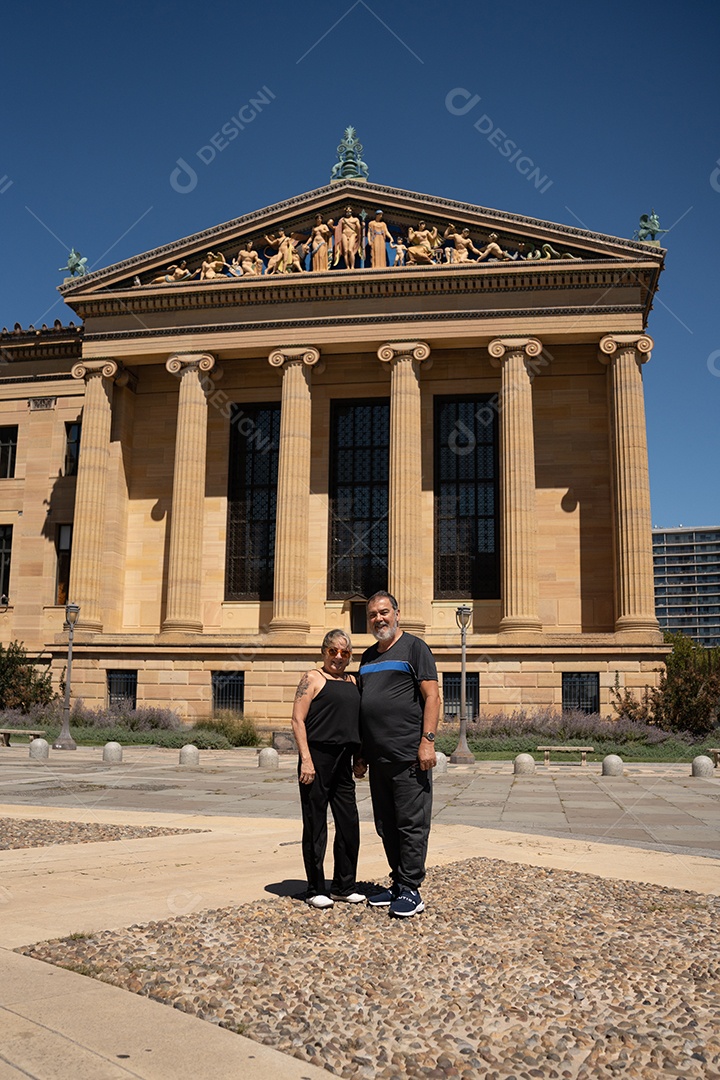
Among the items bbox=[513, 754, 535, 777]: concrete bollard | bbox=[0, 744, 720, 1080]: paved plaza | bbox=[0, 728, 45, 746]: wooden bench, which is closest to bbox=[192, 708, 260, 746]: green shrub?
bbox=[0, 728, 45, 746]: wooden bench

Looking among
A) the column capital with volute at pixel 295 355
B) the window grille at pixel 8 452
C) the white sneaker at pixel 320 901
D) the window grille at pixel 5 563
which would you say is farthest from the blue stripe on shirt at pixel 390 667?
the window grille at pixel 8 452

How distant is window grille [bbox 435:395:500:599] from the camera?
38.9m

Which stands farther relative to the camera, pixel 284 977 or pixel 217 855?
pixel 217 855

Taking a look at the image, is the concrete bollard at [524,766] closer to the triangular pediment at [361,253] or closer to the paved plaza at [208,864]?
the paved plaza at [208,864]

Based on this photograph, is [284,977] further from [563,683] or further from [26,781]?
[563,683]

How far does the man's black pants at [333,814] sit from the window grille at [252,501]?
33266 millimetres

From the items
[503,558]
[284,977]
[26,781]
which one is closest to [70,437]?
[503,558]

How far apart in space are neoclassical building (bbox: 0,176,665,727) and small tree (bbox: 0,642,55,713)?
4.45 feet

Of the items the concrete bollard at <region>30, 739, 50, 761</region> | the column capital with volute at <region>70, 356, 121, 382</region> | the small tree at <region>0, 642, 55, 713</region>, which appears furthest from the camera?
the column capital with volute at <region>70, 356, 121, 382</region>

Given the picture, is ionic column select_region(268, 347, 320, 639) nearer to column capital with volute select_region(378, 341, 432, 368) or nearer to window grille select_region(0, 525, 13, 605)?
column capital with volute select_region(378, 341, 432, 368)

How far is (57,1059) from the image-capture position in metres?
3.72

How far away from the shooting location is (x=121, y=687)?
37594 millimetres

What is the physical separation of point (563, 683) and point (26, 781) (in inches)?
852

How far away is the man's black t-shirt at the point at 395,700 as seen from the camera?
677cm
